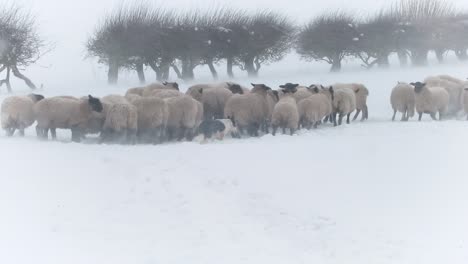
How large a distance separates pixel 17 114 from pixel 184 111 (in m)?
4.66

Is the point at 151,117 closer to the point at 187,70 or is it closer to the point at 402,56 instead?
the point at 187,70

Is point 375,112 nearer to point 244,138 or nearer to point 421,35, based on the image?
point 244,138

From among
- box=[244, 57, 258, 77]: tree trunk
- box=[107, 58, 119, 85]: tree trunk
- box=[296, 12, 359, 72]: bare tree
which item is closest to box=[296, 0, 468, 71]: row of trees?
box=[296, 12, 359, 72]: bare tree

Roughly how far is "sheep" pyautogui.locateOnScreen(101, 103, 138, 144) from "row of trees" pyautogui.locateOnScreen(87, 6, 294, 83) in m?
20.6

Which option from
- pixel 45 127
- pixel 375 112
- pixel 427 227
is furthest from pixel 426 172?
pixel 375 112

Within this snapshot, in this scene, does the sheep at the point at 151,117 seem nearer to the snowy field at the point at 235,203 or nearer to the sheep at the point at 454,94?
the snowy field at the point at 235,203

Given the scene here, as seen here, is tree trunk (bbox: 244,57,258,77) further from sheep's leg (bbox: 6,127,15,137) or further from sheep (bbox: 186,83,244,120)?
sheep's leg (bbox: 6,127,15,137)

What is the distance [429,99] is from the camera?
20188 millimetres

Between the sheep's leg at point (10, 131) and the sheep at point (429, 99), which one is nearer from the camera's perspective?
the sheep's leg at point (10, 131)

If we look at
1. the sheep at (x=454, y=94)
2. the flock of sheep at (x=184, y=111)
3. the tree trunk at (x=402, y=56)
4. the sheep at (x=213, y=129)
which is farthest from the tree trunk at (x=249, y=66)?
the sheep at (x=213, y=129)

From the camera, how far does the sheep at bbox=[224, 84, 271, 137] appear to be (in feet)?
55.7

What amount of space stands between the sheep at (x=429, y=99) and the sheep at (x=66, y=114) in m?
11.3

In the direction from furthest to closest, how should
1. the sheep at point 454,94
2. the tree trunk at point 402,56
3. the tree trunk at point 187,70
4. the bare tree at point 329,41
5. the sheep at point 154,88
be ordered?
the tree trunk at point 402,56
the bare tree at point 329,41
the tree trunk at point 187,70
the sheep at point 454,94
the sheep at point 154,88

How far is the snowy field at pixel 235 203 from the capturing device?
835cm
